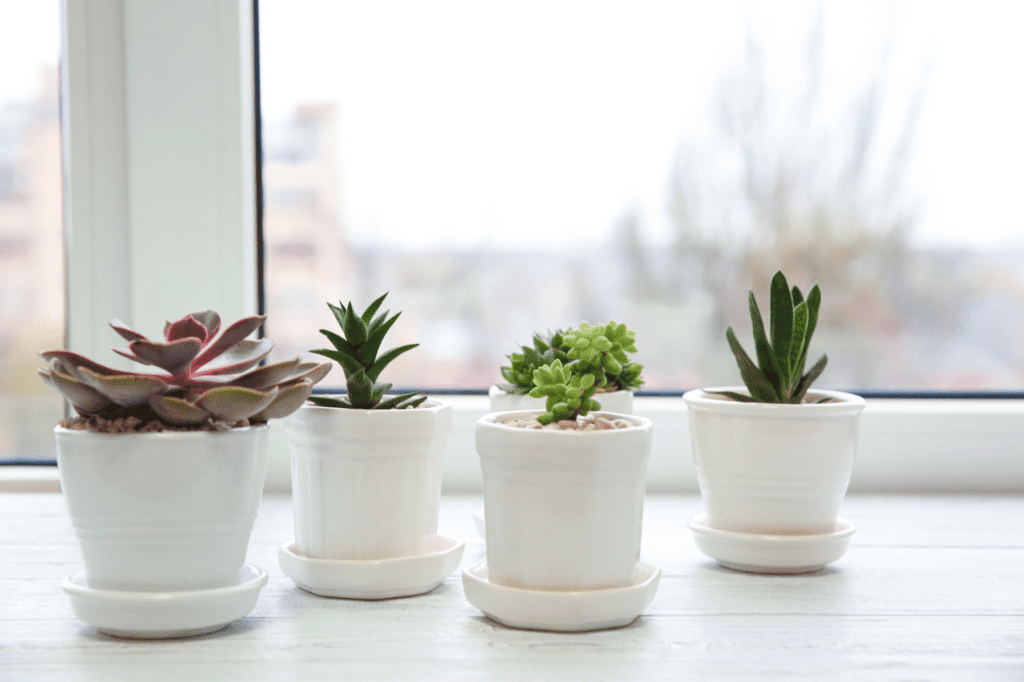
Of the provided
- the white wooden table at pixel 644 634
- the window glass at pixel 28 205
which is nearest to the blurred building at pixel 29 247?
the window glass at pixel 28 205

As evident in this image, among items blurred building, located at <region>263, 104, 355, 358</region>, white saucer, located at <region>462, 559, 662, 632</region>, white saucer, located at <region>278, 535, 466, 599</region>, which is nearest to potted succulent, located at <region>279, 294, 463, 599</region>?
white saucer, located at <region>278, 535, 466, 599</region>

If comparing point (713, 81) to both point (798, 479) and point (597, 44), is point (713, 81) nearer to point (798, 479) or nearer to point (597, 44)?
point (597, 44)

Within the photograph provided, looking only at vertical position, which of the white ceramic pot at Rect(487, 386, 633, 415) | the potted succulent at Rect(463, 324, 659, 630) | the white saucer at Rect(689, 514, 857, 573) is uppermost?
the white ceramic pot at Rect(487, 386, 633, 415)

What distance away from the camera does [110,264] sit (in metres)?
1.32

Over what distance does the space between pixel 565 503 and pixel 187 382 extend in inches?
12.3

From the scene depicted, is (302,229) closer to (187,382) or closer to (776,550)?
(187,382)

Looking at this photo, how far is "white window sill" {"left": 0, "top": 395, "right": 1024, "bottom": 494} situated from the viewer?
4.29ft

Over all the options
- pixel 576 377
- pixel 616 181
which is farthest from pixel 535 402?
pixel 616 181

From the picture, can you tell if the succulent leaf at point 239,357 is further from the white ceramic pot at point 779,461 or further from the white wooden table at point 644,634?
the white ceramic pot at point 779,461

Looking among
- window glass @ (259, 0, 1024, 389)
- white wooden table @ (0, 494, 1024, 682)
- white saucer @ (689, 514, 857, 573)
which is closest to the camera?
white wooden table @ (0, 494, 1024, 682)

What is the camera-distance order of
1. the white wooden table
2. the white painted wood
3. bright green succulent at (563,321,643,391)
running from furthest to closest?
1. the white painted wood
2. bright green succulent at (563,321,643,391)
3. the white wooden table

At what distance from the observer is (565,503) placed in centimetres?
65

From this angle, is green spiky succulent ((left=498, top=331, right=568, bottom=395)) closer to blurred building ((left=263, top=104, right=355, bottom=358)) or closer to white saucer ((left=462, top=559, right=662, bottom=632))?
white saucer ((left=462, top=559, right=662, bottom=632))

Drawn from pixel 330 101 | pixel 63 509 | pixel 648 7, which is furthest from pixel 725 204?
pixel 63 509
